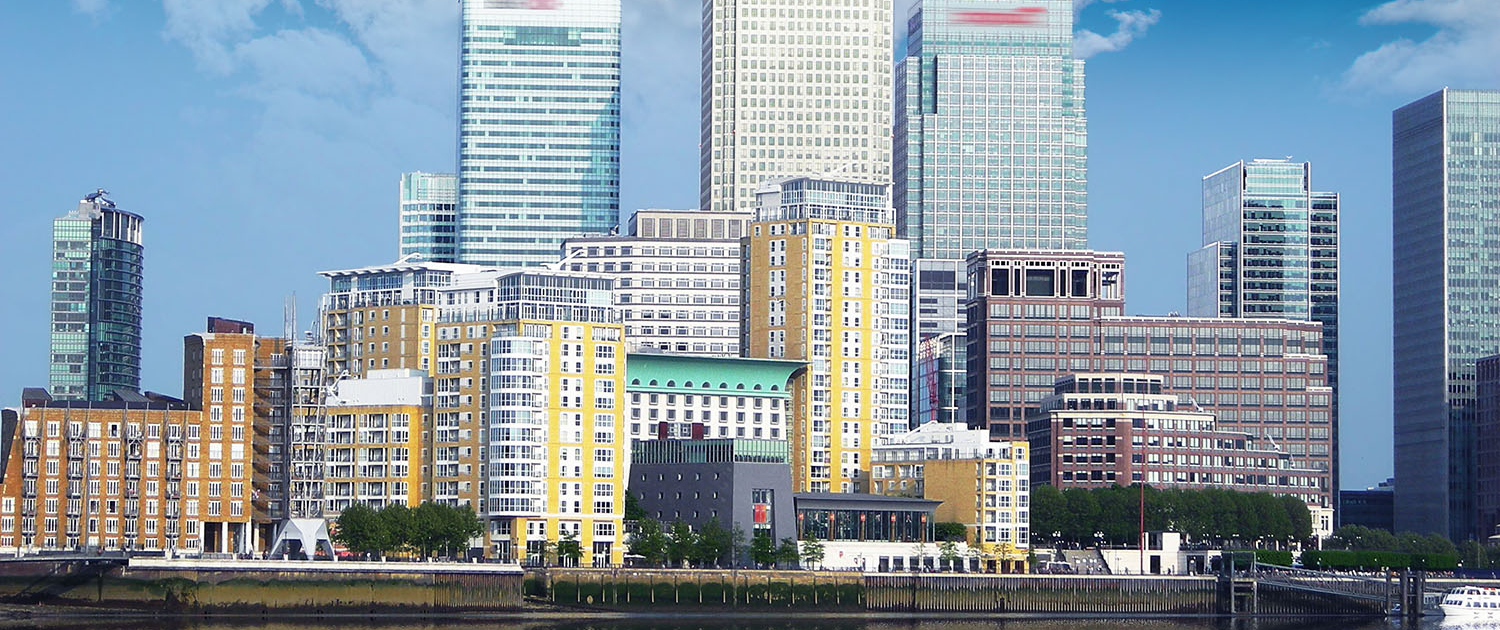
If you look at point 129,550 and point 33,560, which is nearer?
point 33,560

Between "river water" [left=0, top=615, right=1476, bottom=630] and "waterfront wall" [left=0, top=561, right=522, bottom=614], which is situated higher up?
"waterfront wall" [left=0, top=561, right=522, bottom=614]

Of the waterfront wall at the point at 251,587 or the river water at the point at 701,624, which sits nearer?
the river water at the point at 701,624

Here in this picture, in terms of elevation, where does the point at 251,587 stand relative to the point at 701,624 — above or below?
above

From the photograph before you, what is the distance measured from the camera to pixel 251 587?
7264 inches

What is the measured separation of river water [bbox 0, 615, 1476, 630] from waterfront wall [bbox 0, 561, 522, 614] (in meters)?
2.78

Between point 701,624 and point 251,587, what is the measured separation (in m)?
35.7

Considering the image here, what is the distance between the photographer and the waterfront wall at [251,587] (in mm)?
181750

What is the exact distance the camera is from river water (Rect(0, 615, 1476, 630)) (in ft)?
570

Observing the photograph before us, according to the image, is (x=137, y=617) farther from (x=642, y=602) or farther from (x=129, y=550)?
(x=642, y=602)

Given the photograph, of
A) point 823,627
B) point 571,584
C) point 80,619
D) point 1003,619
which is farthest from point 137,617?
point 1003,619

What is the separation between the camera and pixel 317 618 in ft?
604

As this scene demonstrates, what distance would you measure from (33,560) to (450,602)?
32763 mm

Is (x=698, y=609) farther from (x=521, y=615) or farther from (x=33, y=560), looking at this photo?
(x=33, y=560)

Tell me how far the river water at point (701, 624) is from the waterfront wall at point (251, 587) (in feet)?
9.11
